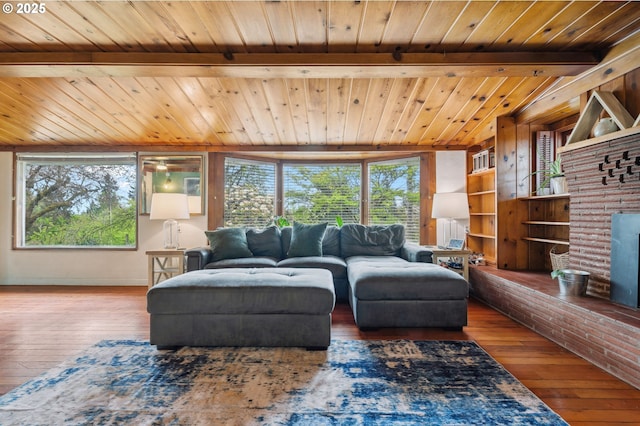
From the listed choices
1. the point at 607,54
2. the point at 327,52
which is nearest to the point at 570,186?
the point at 607,54

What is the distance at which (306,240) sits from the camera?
12.6ft

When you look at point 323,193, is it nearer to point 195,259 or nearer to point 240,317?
point 195,259

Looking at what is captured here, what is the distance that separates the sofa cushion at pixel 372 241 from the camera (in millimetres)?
3969

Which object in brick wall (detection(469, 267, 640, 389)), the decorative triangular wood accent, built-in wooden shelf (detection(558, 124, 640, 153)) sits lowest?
brick wall (detection(469, 267, 640, 389))

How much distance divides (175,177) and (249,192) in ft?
3.54

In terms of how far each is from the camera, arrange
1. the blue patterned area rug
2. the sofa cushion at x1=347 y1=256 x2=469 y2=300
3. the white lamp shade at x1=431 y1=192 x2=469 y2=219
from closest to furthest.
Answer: the blue patterned area rug → the sofa cushion at x1=347 y1=256 x2=469 y2=300 → the white lamp shade at x1=431 y1=192 x2=469 y2=219

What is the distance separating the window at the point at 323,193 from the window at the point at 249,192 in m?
0.27

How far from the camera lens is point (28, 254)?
14.9 feet

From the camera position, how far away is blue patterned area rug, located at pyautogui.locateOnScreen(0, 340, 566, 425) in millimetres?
1485

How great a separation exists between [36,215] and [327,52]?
4.96m

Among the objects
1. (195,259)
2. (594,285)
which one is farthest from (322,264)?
(594,285)

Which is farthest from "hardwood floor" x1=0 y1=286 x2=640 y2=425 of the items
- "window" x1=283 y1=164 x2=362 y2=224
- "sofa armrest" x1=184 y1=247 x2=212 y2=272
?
"window" x1=283 y1=164 x2=362 y2=224

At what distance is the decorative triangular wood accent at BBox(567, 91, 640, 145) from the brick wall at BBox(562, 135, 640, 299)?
12cm

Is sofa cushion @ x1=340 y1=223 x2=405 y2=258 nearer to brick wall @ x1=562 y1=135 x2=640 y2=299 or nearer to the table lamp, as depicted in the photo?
brick wall @ x1=562 y1=135 x2=640 y2=299
